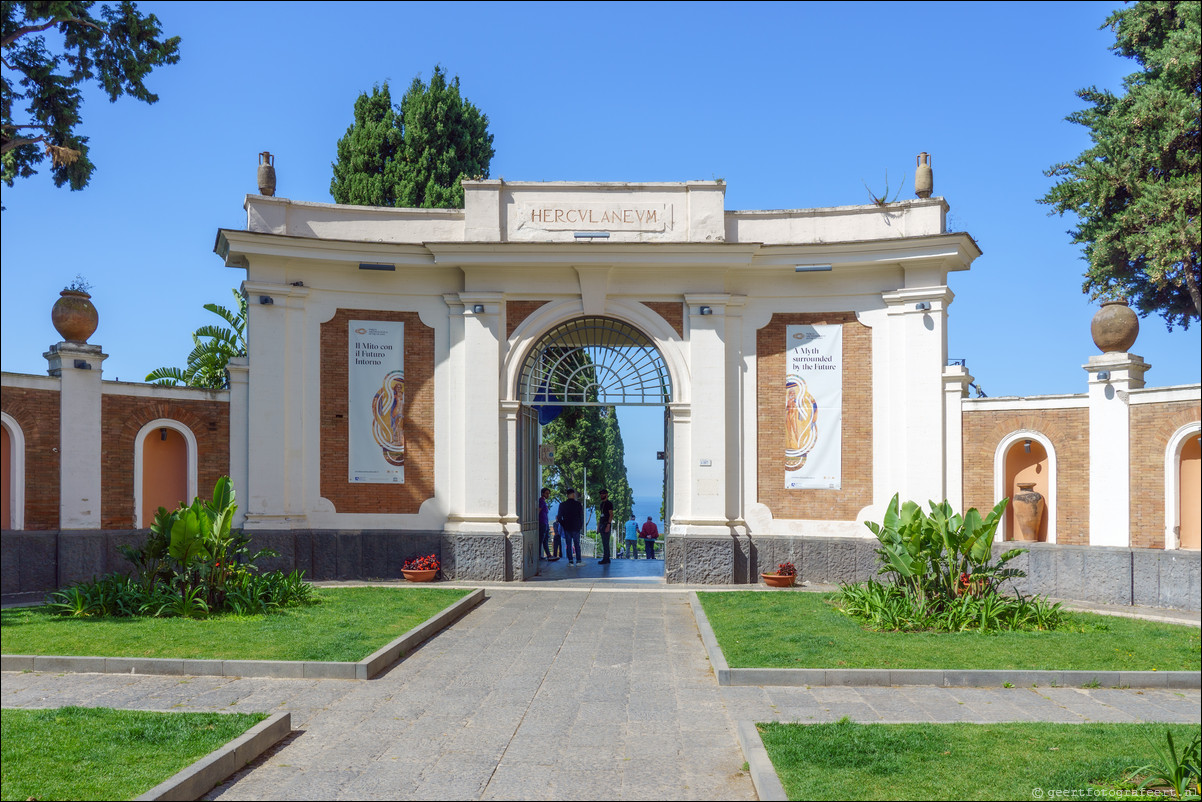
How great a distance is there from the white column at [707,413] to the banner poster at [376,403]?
5.11 metres

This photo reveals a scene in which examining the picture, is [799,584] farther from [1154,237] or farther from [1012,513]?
[1154,237]

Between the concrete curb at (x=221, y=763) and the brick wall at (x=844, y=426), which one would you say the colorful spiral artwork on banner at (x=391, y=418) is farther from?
the concrete curb at (x=221, y=763)

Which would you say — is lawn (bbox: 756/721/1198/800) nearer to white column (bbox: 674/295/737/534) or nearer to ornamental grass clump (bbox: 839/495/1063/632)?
ornamental grass clump (bbox: 839/495/1063/632)

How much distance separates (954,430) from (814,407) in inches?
91.9

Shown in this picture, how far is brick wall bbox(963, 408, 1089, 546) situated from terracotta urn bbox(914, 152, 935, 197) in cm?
391

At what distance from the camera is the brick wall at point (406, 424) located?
16688mm

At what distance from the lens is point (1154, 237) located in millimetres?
8914

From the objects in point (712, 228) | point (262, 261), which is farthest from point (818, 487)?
point (262, 261)

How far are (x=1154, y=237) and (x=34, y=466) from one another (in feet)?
47.1

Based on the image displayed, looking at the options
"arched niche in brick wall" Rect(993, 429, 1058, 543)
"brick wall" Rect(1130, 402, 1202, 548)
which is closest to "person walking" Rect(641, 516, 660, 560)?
"arched niche in brick wall" Rect(993, 429, 1058, 543)

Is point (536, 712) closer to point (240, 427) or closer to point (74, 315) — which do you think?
point (74, 315)

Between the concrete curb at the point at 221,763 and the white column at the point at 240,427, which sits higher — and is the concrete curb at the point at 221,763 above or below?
below

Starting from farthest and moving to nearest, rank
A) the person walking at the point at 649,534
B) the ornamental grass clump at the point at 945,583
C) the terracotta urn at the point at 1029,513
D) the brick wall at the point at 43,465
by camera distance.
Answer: the person walking at the point at 649,534, the terracotta urn at the point at 1029,513, the brick wall at the point at 43,465, the ornamental grass clump at the point at 945,583

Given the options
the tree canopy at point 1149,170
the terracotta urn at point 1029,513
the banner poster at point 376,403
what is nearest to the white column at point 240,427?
the banner poster at point 376,403
